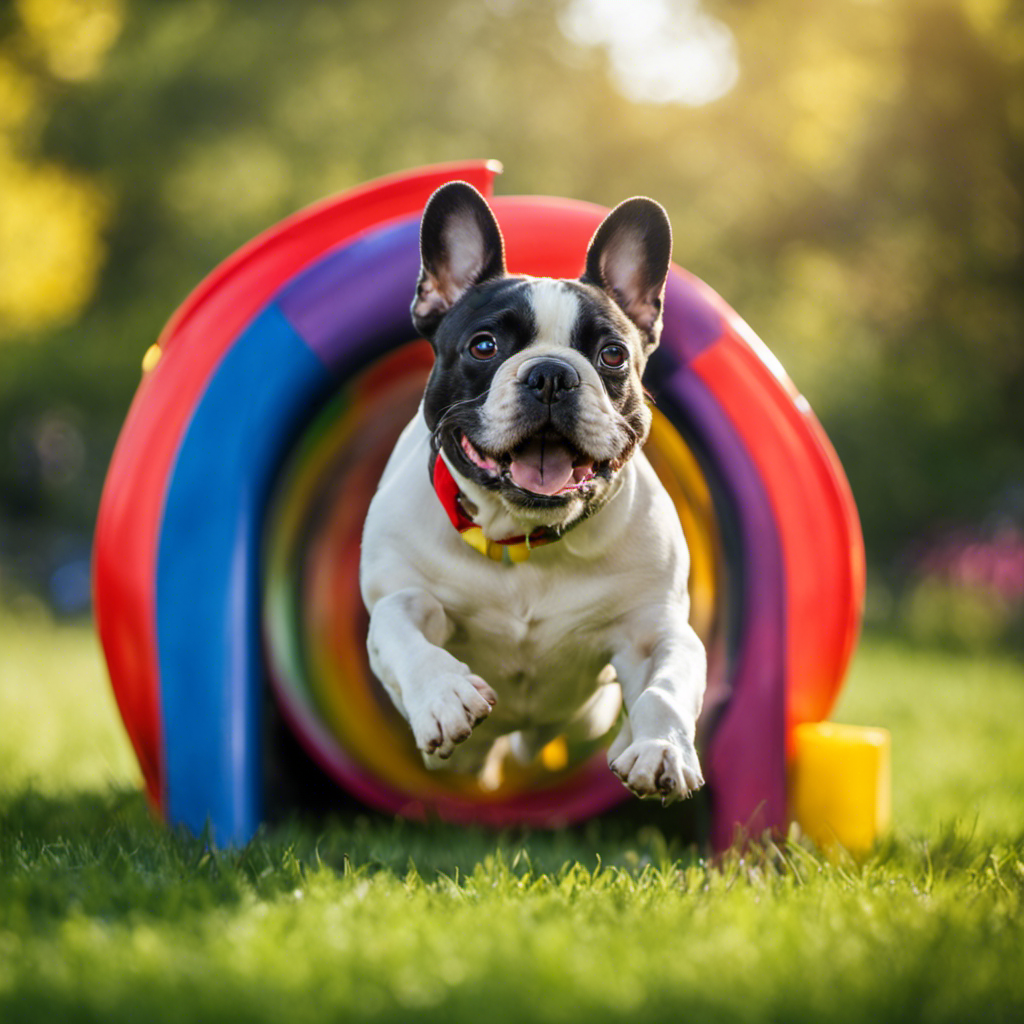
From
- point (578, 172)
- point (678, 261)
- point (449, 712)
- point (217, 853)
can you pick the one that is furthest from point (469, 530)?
point (578, 172)

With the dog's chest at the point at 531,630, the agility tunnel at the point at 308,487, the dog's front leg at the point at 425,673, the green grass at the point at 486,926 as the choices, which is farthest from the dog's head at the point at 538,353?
the green grass at the point at 486,926

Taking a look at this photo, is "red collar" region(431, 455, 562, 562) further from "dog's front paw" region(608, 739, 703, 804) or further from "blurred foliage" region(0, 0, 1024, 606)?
"blurred foliage" region(0, 0, 1024, 606)

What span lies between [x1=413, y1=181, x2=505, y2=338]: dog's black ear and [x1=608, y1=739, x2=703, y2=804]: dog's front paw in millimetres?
1168

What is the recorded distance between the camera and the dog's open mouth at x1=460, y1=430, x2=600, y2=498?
2.41 m

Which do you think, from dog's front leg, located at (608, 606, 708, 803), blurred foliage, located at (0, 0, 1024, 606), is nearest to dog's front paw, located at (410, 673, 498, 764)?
dog's front leg, located at (608, 606, 708, 803)

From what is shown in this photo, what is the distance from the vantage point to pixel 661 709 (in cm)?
225

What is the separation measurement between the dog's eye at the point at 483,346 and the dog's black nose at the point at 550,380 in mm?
189

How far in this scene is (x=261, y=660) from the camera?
315cm

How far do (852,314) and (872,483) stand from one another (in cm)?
305

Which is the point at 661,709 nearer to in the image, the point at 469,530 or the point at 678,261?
the point at 469,530

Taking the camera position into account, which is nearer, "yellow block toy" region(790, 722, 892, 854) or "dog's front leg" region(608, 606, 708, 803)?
"dog's front leg" region(608, 606, 708, 803)

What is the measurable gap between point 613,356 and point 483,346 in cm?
30

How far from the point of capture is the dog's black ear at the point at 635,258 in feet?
8.48

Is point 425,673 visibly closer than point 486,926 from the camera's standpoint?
No
